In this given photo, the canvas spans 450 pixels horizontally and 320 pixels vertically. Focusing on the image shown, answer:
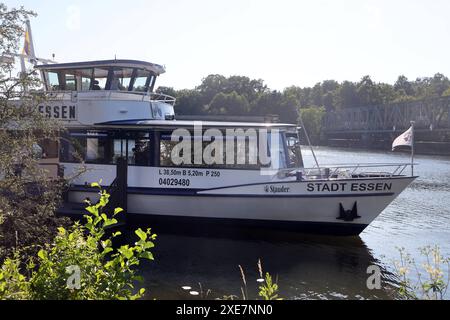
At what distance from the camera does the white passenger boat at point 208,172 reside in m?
14.0

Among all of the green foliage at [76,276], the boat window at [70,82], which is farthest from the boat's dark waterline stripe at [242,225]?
the green foliage at [76,276]

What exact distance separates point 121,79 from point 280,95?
281 ft

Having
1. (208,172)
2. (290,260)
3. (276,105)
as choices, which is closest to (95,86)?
(208,172)

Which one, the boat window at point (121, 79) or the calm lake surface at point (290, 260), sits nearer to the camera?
the calm lake surface at point (290, 260)

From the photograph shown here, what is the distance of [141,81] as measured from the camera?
57.2ft

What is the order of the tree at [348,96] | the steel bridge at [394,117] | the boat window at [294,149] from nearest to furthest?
the boat window at [294,149] < the steel bridge at [394,117] < the tree at [348,96]

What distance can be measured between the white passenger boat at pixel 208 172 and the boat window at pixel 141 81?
2.04ft

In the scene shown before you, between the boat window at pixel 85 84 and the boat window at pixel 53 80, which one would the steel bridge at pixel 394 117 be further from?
the boat window at pixel 53 80

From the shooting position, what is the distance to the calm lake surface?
10.7 metres

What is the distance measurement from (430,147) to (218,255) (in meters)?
66.2

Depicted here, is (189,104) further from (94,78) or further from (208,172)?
(208,172)

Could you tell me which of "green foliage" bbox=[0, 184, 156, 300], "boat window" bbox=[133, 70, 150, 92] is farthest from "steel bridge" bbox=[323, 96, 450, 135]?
"green foliage" bbox=[0, 184, 156, 300]
